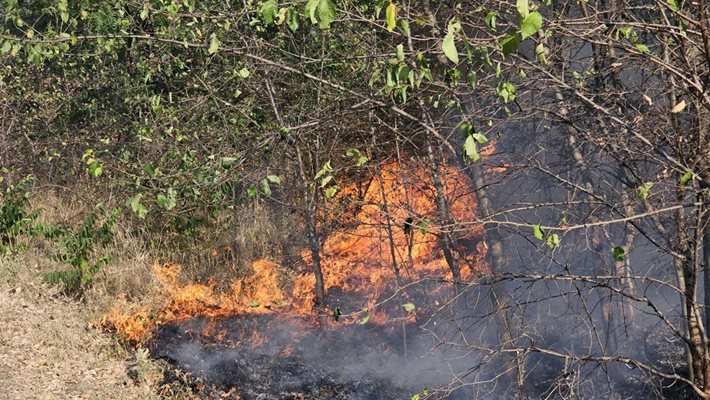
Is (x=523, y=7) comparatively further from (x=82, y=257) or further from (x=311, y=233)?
(x=82, y=257)

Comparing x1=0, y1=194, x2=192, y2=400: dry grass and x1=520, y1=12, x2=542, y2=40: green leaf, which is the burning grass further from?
x1=520, y1=12, x2=542, y2=40: green leaf

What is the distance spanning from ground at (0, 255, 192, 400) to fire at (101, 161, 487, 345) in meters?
0.47

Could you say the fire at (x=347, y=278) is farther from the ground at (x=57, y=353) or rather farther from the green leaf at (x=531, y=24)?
the green leaf at (x=531, y=24)

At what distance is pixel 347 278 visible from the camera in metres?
12.0

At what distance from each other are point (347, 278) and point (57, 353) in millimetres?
4175

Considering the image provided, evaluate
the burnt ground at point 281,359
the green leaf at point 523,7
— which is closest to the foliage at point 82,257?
the burnt ground at point 281,359

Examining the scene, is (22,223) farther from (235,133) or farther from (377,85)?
(377,85)

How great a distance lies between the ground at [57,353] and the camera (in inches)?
360

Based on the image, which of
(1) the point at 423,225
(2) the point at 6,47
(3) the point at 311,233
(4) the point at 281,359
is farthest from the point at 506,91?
(4) the point at 281,359

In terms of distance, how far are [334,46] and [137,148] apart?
5.40 metres

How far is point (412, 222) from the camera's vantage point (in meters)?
4.68

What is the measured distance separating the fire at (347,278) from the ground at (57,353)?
467mm

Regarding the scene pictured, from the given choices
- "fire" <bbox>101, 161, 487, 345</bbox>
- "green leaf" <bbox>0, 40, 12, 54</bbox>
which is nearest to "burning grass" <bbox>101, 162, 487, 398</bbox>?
"fire" <bbox>101, 161, 487, 345</bbox>

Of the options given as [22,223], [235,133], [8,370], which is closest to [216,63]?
[235,133]
